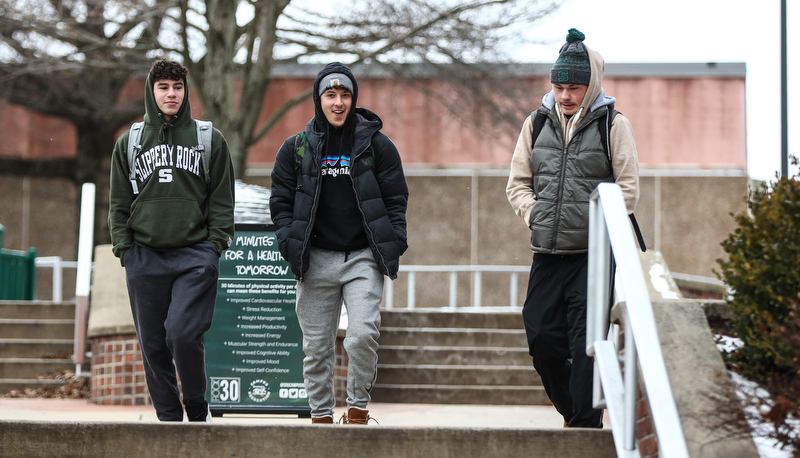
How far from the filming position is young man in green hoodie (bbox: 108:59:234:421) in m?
4.55

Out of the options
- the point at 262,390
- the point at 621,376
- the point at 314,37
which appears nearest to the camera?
the point at 621,376

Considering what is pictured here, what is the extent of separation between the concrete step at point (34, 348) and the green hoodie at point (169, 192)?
521 centimetres

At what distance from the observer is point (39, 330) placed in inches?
376

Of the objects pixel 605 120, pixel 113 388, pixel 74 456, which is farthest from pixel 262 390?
pixel 605 120

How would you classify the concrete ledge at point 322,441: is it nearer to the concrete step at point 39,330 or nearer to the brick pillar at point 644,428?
the brick pillar at point 644,428

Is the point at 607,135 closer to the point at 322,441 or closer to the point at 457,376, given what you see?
the point at 322,441

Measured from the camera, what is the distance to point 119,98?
644 inches

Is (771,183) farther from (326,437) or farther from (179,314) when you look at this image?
(179,314)

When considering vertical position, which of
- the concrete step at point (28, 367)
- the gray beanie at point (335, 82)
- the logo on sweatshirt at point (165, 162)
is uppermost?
the gray beanie at point (335, 82)

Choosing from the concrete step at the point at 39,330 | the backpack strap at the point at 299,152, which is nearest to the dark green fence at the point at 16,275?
the concrete step at the point at 39,330

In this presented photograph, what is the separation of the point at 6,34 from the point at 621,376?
11.9 m

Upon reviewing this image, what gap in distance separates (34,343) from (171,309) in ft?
18.0

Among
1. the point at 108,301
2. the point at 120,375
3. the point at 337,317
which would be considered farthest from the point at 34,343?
the point at 337,317

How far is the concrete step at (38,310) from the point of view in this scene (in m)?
9.74
